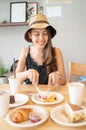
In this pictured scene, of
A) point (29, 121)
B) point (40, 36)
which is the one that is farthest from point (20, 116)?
point (40, 36)

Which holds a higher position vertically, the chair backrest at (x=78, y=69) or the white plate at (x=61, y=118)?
the chair backrest at (x=78, y=69)

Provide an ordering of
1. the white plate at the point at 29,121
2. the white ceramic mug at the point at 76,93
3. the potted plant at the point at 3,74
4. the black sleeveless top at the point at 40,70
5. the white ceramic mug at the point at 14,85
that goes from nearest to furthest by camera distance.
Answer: the white plate at the point at 29,121, the white ceramic mug at the point at 76,93, the white ceramic mug at the point at 14,85, the black sleeveless top at the point at 40,70, the potted plant at the point at 3,74

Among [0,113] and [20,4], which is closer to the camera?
[0,113]

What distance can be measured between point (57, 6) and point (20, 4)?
2.60 ft

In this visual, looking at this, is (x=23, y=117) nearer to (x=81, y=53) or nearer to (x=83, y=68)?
(x=83, y=68)

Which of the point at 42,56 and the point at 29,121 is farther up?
the point at 42,56

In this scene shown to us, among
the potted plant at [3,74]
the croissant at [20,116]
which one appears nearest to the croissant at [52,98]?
the croissant at [20,116]

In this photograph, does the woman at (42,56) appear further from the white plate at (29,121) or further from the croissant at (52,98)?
the white plate at (29,121)

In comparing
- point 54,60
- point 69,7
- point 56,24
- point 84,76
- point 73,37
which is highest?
point 69,7

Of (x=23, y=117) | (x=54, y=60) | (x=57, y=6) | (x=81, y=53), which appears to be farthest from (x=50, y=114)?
(x=57, y=6)

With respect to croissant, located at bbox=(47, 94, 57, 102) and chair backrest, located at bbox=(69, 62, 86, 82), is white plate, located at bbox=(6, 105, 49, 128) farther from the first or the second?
chair backrest, located at bbox=(69, 62, 86, 82)

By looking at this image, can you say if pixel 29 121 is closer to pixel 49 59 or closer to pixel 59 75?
pixel 59 75

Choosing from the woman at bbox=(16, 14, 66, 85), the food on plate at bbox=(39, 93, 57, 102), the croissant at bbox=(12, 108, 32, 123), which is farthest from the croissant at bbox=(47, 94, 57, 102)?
the woman at bbox=(16, 14, 66, 85)

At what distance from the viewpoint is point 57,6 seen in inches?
93.3
